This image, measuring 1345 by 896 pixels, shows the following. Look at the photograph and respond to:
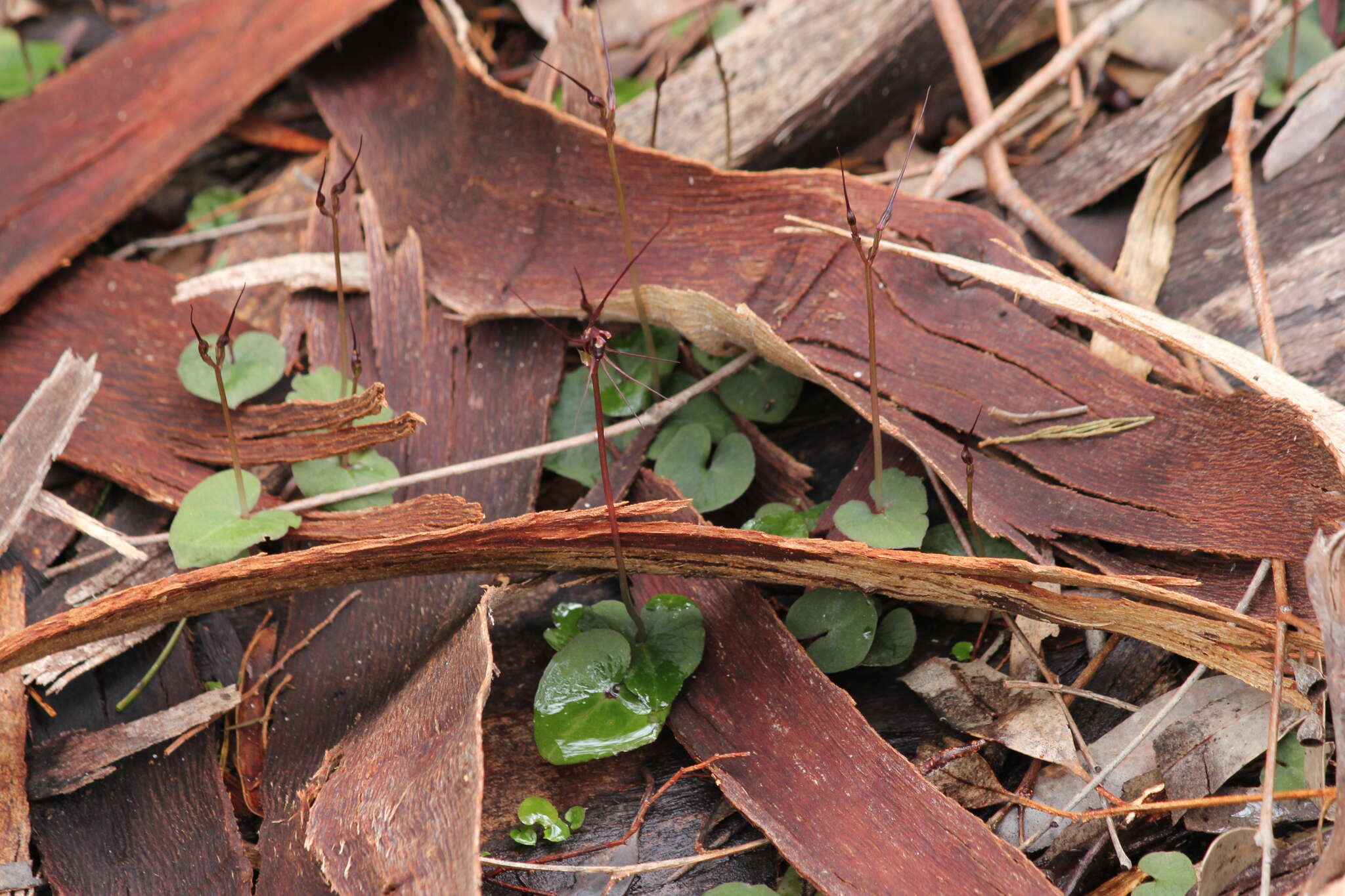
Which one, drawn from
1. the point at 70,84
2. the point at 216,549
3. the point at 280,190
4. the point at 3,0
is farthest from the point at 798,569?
the point at 3,0

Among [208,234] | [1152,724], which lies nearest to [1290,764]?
[1152,724]

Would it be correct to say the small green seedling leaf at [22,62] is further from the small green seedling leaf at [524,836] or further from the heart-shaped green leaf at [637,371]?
the small green seedling leaf at [524,836]

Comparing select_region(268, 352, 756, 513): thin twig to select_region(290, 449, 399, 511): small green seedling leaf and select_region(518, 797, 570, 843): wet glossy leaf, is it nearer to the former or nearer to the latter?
select_region(290, 449, 399, 511): small green seedling leaf

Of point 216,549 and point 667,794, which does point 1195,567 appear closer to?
point 667,794

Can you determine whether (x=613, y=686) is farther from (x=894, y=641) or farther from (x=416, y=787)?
(x=894, y=641)

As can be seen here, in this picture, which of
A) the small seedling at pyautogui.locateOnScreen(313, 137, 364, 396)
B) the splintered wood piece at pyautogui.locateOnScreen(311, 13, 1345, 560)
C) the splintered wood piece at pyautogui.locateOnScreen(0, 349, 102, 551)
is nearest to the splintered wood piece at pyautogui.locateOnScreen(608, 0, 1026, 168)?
the splintered wood piece at pyautogui.locateOnScreen(311, 13, 1345, 560)

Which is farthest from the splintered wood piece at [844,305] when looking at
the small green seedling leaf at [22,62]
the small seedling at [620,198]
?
the small green seedling leaf at [22,62]
